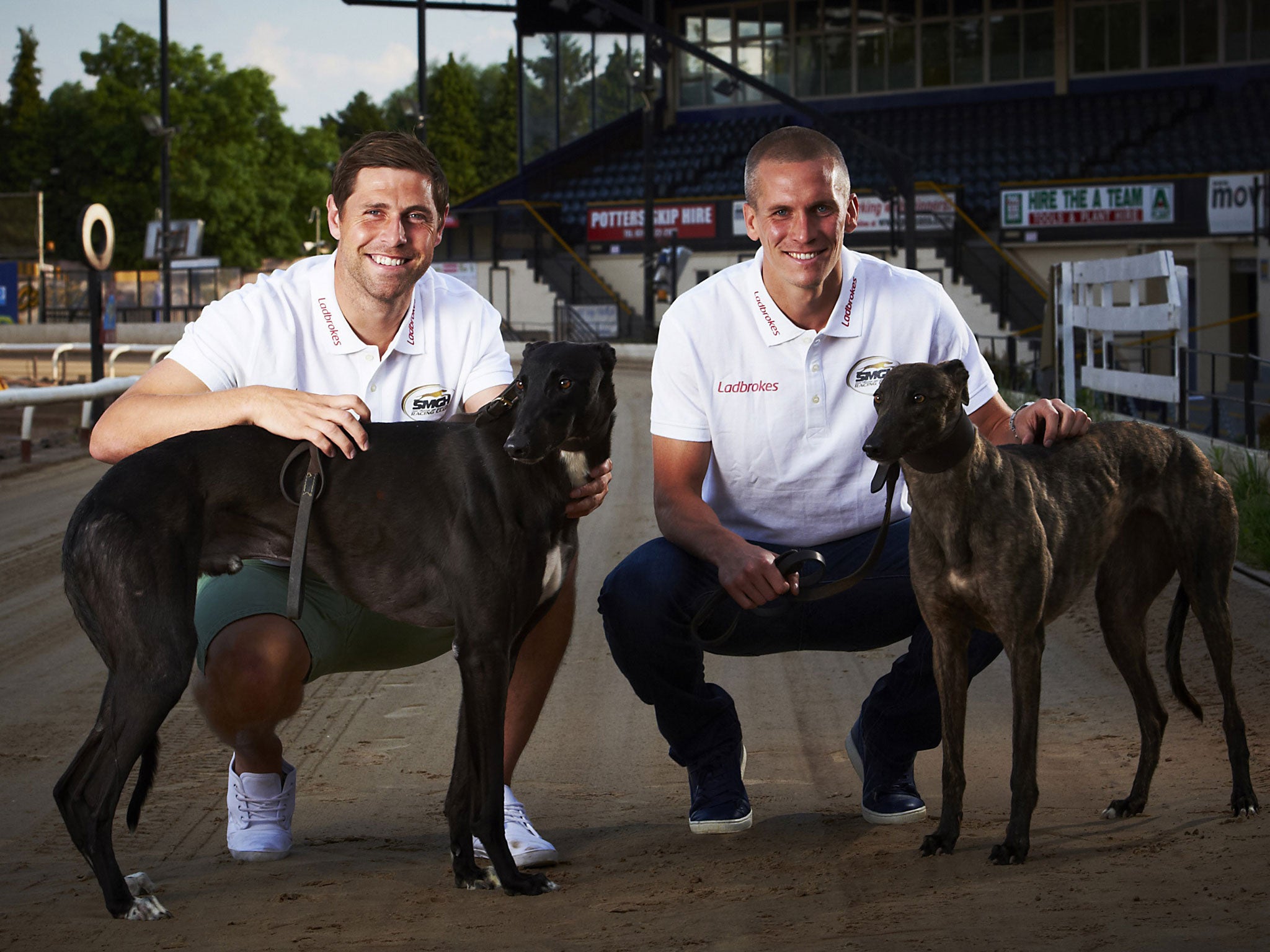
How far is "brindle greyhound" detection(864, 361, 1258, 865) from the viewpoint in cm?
316

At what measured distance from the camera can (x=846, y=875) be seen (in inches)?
125

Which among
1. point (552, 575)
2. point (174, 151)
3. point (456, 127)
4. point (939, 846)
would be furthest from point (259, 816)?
point (456, 127)

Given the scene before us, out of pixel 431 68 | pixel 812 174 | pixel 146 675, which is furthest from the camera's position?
pixel 431 68

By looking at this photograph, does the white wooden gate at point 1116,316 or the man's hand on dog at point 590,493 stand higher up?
the white wooden gate at point 1116,316

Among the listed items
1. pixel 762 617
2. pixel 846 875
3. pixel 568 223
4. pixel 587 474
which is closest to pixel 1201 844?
pixel 846 875

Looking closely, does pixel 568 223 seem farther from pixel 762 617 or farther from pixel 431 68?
pixel 431 68

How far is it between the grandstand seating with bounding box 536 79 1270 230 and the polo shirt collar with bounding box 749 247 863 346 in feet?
75.9

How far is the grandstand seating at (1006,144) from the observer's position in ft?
91.5

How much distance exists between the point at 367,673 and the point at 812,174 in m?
2.89

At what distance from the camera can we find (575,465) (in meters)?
3.33

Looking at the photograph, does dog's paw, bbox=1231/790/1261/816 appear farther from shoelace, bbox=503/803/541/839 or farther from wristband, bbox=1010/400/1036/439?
shoelace, bbox=503/803/541/839

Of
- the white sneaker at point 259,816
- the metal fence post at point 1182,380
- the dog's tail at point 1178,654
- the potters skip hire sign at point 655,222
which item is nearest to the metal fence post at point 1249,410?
the metal fence post at point 1182,380

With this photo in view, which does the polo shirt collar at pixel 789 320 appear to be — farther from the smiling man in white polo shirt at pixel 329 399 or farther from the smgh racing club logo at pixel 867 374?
the smiling man in white polo shirt at pixel 329 399

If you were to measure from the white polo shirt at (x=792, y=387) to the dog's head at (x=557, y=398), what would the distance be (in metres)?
0.64
